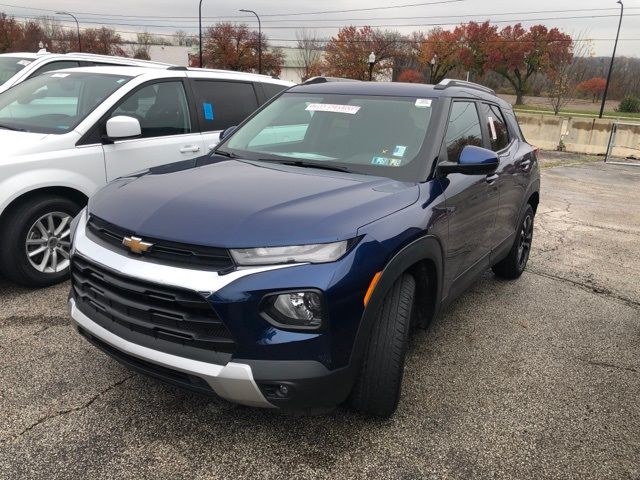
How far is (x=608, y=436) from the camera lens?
2785mm

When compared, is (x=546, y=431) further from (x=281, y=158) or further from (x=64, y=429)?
(x=64, y=429)

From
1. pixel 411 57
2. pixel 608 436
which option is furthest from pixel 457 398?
pixel 411 57

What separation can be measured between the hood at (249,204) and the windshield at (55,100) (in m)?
2.01

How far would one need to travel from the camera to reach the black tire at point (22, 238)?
3977 millimetres

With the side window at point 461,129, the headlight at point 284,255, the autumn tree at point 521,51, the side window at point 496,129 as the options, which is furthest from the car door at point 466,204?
the autumn tree at point 521,51

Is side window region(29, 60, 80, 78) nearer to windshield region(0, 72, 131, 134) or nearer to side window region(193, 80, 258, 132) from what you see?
windshield region(0, 72, 131, 134)

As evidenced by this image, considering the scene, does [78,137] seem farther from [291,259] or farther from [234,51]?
[234,51]

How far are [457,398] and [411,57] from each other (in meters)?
73.0

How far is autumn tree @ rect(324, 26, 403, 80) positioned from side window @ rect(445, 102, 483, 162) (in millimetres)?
63228

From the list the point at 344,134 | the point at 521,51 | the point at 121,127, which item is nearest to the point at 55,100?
the point at 121,127

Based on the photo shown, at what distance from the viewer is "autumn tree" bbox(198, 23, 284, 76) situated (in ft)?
221

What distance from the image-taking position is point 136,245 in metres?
2.34

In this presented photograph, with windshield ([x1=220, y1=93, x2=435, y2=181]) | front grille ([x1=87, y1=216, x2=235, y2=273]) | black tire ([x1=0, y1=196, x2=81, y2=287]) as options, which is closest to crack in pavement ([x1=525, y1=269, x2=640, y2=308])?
windshield ([x1=220, y1=93, x2=435, y2=181])

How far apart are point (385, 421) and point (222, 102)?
407 centimetres
